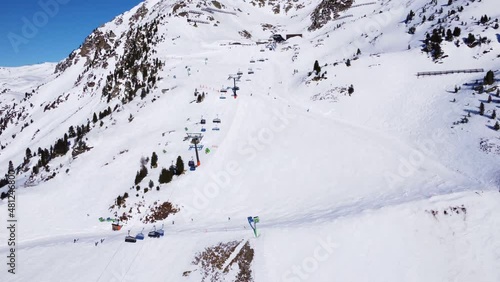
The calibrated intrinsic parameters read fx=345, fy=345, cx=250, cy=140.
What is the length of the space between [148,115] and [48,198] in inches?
871

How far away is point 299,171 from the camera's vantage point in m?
43.7

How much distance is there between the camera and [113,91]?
95188 mm

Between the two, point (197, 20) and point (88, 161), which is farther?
point (197, 20)

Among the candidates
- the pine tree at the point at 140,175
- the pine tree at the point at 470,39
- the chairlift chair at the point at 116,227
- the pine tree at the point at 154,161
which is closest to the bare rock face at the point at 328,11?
the pine tree at the point at 470,39

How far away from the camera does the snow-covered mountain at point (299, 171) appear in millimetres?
29750

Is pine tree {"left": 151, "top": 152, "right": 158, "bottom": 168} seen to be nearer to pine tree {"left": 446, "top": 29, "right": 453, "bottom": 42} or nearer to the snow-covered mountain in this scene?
the snow-covered mountain

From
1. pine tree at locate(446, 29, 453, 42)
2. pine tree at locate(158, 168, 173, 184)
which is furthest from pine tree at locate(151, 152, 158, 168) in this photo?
pine tree at locate(446, 29, 453, 42)

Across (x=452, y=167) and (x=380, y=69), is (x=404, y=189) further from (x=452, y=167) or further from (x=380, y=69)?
(x=380, y=69)

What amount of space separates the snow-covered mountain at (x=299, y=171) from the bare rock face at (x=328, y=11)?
33.6 m

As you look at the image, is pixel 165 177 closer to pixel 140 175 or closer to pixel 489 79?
pixel 140 175

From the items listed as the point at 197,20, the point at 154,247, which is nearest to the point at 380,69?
the point at 154,247

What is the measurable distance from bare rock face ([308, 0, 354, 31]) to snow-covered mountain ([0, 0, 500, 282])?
33637 millimetres

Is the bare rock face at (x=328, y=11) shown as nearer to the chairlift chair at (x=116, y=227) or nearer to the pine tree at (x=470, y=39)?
the pine tree at (x=470, y=39)

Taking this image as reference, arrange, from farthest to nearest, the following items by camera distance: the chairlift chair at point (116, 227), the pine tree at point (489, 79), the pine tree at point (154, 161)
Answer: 1. the pine tree at point (154, 161)
2. the pine tree at point (489, 79)
3. the chairlift chair at point (116, 227)
